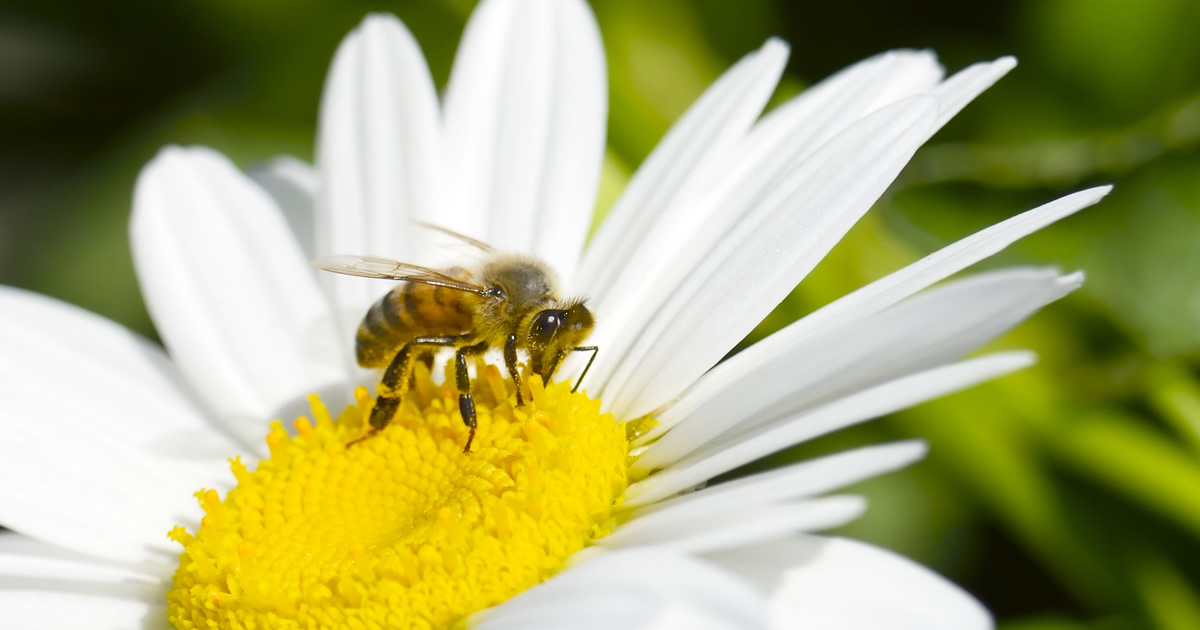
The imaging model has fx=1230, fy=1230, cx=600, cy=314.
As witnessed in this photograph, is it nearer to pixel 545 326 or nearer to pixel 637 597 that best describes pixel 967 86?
pixel 545 326

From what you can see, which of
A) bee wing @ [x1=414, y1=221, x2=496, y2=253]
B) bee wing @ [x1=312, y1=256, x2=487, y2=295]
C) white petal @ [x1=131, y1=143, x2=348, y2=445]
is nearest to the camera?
bee wing @ [x1=312, y1=256, x2=487, y2=295]

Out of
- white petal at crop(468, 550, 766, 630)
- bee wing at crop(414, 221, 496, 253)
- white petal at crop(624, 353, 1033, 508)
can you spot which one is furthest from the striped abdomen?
white petal at crop(468, 550, 766, 630)

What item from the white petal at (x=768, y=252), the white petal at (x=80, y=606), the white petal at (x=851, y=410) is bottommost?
the white petal at (x=851, y=410)

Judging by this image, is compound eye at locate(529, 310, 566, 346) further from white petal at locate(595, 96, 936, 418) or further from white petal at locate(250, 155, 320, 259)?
white petal at locate(250, 155, 320, 259)

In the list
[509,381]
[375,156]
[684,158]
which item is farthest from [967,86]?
[375,156]

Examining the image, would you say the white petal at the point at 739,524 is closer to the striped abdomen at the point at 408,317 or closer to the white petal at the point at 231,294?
the striped abdomen at the point at 408,317

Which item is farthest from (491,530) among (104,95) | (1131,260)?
(104,95)

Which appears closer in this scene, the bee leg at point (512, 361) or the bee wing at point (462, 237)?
the bee leg at point (512, 361)

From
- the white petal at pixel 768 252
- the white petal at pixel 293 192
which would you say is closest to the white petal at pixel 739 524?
the white petal at pixel 768 252
